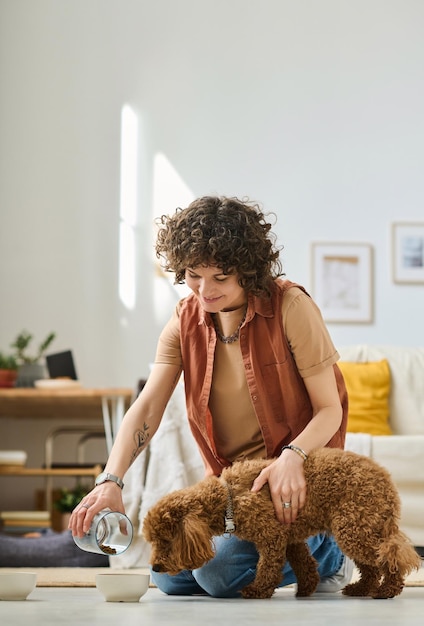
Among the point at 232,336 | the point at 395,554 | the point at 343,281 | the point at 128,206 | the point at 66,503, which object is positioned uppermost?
the point at 128,206

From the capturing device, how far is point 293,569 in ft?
6.28

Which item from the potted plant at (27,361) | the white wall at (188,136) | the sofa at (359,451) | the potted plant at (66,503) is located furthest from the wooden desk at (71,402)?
the sofa at (359,451)

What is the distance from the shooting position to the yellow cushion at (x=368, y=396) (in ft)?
13.4

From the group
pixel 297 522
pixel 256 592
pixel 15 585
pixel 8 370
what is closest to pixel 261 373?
pixel 297 522

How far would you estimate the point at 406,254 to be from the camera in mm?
5117

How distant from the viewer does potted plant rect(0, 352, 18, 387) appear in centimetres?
443

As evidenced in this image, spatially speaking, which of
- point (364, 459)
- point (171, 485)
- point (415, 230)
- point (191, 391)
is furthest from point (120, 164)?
point (364, 459)

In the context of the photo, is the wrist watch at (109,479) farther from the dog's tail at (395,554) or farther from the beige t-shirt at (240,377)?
the dog's tail at (395,554)

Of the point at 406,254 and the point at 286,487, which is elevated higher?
the point at 406,254

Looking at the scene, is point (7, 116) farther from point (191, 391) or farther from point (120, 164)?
point (191, 391)

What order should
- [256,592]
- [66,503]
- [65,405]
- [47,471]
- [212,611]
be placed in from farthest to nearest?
[65,405] < [47,471] < [66,503] < [256,592] < [212,611]

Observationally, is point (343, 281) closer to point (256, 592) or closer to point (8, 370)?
point (8, 370)

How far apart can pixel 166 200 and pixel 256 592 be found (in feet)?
11.4

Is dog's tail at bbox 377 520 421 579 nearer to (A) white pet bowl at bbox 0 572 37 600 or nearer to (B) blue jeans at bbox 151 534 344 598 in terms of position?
(B) blue jeans at bbox 151 534 344 598
